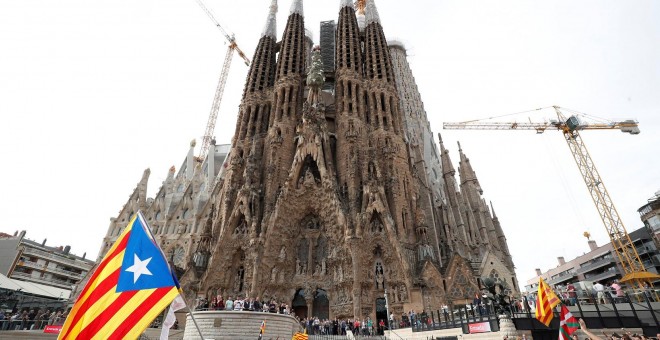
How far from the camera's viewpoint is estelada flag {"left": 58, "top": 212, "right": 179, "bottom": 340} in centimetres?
431

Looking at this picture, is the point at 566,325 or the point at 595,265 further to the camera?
the point at 595,265

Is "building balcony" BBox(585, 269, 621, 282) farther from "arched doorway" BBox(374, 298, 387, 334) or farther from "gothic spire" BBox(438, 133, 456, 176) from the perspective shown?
"arched doorway" BBox(374, 298, 387, 334)

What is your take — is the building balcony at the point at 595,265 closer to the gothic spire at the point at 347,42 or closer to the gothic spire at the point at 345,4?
the gothic spire at the point at 347,42

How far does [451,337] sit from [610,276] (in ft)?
164

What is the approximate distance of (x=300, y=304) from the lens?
26672 millimetres

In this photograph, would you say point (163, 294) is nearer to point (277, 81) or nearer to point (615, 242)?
point (277, 81)

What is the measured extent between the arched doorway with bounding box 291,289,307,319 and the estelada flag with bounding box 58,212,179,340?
23282mm

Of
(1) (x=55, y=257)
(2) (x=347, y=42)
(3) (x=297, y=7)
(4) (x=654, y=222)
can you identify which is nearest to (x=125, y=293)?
(2) (x=347, y=42)

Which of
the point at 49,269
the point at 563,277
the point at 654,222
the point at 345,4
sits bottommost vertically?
the point at 49,269

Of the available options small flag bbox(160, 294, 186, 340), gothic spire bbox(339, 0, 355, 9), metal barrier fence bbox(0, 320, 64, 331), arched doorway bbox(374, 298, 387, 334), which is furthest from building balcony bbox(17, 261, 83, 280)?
small flag bbox(160, 294, 186, 340)

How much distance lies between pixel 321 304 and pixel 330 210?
744 centimetres

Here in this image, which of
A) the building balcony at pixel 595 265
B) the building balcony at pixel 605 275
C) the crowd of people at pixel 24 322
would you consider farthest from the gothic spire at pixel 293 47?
the building balcony at pixel 595 265

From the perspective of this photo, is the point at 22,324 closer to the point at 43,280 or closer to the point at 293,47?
the point at 293,47

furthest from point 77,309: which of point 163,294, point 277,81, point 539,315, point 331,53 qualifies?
point 331,53
